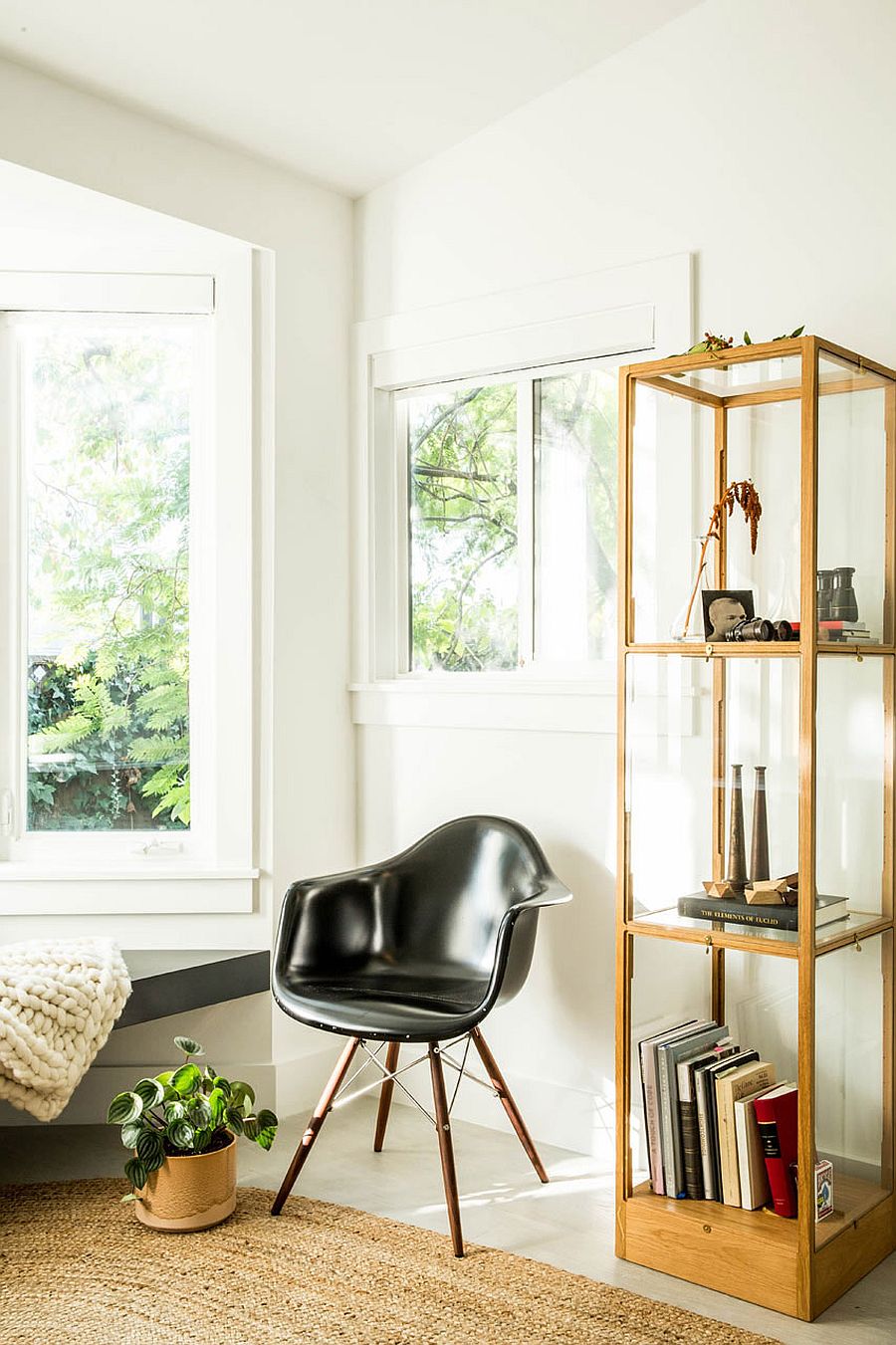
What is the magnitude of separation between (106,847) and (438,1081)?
1318 millimetres

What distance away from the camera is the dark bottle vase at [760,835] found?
7.91 ft

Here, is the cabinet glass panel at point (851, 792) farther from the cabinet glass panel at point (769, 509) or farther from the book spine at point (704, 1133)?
the book spine at point (704, 1133)

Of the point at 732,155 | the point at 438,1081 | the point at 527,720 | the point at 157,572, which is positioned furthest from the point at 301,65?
the point at 438,1081

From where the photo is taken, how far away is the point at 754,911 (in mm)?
2373

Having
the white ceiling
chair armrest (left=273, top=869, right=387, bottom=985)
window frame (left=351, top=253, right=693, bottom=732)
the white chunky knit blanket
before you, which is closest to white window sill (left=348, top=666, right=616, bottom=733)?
window frame (left=351, top=253, right=693, bottom=732)

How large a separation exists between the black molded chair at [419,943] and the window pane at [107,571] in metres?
0.68

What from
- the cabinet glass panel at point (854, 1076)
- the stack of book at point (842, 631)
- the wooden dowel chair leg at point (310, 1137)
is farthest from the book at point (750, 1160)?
the stack of book at point (842, 631)

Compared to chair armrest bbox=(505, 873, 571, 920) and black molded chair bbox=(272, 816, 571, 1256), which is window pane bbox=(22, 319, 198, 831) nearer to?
black molded chair bbox=(272, 816, 571, 1256)

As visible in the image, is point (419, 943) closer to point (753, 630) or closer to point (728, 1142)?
point (728, 1142)

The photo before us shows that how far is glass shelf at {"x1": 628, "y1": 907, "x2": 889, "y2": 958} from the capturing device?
7.57 ft

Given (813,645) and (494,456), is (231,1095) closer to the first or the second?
(813,645)

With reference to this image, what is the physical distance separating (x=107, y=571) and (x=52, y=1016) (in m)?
1.30

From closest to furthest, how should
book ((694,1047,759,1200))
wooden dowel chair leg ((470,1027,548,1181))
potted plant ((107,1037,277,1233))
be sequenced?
book ((694,1047,759,1200))
potted plant ((107,1037,277,1233))
wooden dowel chair leg ((470,1027,548,1181))

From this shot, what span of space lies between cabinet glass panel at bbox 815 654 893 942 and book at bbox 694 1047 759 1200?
1.26 ft
